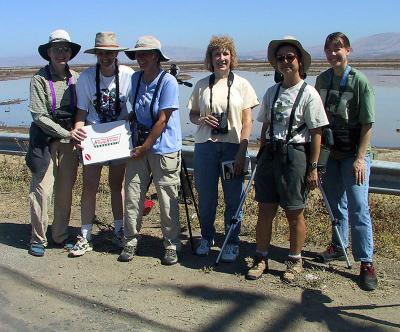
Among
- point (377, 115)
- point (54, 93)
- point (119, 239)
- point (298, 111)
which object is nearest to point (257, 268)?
point (298, 111)

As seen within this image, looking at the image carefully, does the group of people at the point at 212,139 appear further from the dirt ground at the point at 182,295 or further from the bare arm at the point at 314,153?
the dirt ground at the point at 182,295

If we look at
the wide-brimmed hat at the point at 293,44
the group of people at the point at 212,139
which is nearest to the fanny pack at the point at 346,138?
the group of people at the point at 212,139

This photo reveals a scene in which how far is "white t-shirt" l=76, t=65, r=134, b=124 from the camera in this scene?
493cm

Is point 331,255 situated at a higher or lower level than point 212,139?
lower

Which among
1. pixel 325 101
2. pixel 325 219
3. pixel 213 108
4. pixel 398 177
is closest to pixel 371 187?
pixel 398 177

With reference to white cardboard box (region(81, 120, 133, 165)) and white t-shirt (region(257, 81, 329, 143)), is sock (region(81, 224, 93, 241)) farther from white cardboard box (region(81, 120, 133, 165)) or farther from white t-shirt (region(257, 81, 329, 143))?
white t-shirt (region(257, 81, 329, 143))

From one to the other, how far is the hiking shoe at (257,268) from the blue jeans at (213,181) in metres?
0.43

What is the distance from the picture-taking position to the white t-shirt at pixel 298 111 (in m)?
4.16

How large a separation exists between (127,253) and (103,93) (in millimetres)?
1567

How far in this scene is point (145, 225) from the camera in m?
6.06

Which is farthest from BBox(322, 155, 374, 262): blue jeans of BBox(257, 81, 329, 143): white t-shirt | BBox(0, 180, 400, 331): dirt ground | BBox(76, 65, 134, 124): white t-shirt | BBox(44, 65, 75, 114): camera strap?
BBox(44, 65, 75, 114): camera strap

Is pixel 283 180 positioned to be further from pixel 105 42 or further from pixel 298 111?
pixel 105 42

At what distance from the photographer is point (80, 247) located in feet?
16.9

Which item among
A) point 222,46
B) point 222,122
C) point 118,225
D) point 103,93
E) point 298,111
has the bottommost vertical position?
point 118,225
